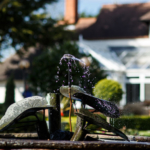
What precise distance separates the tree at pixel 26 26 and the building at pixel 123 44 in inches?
92.7

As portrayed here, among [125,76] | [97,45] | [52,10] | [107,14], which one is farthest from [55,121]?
[52,10]

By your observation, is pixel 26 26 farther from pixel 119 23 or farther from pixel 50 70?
pixel 119 23

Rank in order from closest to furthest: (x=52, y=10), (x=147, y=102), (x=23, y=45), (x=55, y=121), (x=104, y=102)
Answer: (x=104, y=102) < (x=55, y=121) < (x=147, y=102) < (x=23, y=45) < (x=52, y=10)

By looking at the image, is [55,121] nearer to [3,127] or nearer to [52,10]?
[3,127]

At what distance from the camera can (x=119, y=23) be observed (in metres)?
25.1

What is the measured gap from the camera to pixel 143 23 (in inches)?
961

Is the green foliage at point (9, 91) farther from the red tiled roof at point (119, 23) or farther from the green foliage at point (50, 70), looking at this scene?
the red tiled roof at point (119, 23)

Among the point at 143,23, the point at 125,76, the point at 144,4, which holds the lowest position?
the point at 125,76

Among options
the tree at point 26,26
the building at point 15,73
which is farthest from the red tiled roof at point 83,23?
the tree at point 26,26

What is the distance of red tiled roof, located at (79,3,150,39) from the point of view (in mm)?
23922

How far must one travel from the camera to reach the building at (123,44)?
21281mm

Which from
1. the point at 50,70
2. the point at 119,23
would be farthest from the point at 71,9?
the point at 50,70

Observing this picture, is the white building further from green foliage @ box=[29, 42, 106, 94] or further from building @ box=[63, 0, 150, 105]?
green foliage @ box=[29, 42, 106, 94]

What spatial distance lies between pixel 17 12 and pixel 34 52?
770 centimetres
